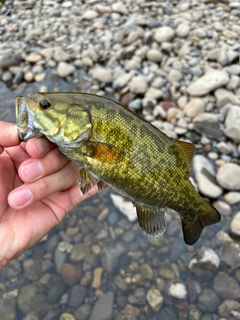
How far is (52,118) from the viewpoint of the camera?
2414 millimetres

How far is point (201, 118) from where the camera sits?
19.6 ft

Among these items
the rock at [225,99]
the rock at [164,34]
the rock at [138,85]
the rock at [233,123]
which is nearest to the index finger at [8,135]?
the rock at [233,123]

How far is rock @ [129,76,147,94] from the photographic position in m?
6.71

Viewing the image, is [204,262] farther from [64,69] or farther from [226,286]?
[64,69]

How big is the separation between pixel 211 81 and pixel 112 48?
292 centimetres

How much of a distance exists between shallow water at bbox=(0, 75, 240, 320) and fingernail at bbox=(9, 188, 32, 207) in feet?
8.33

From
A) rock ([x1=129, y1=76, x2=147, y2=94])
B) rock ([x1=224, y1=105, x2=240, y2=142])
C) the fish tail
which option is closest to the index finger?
the fish tail

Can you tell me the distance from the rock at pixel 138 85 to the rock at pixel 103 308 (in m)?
3.99

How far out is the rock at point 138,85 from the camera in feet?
22.0

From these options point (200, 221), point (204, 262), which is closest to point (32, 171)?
point (200, 221)

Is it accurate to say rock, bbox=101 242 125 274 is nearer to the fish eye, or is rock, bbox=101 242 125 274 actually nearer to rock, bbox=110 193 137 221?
rock, bbox=110 193 137 221

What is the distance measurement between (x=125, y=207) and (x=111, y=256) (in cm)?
78

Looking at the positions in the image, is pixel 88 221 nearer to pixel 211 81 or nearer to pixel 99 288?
pixel 99 288

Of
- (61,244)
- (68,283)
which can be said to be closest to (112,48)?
(61,244)
